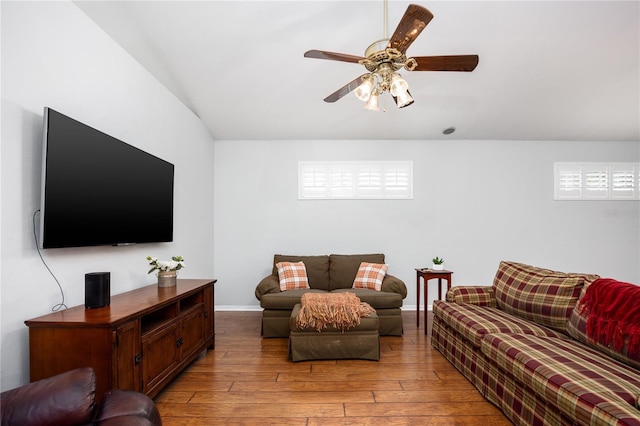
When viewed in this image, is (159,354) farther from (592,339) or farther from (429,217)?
(429,217)

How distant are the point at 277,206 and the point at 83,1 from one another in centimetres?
319

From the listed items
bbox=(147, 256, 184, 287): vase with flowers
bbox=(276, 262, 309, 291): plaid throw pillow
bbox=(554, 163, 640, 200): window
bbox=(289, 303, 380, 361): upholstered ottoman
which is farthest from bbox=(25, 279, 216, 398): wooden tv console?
bbox=(554, 163, 640, 200): window

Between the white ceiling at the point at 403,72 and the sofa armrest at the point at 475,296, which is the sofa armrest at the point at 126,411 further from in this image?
the sofa armrest at the point at 475,296

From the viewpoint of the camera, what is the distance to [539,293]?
269 centimetres

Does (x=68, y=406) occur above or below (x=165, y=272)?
below

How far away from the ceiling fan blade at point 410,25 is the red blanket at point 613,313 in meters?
2.10

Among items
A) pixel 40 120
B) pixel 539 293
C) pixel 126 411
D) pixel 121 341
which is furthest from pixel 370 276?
pixel 40 120

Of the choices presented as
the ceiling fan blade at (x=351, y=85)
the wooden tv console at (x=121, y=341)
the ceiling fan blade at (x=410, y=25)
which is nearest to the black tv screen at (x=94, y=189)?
the wooden tv console at (x=121, y=341)

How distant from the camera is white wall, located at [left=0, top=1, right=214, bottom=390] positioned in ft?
5.81

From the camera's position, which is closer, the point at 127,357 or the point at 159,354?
the point at 127,357

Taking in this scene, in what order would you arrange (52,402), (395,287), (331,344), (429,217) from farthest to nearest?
(429,217)
(395,287)
(331,344)
(52,402)

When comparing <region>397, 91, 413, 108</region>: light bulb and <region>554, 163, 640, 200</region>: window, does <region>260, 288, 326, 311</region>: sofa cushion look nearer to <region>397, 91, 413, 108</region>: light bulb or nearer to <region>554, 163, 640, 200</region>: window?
<region>397, 91, 413, 108</region>: light bulb

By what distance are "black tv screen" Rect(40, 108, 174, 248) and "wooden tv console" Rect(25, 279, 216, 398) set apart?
0.48m

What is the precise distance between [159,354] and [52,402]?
1.08 meters
